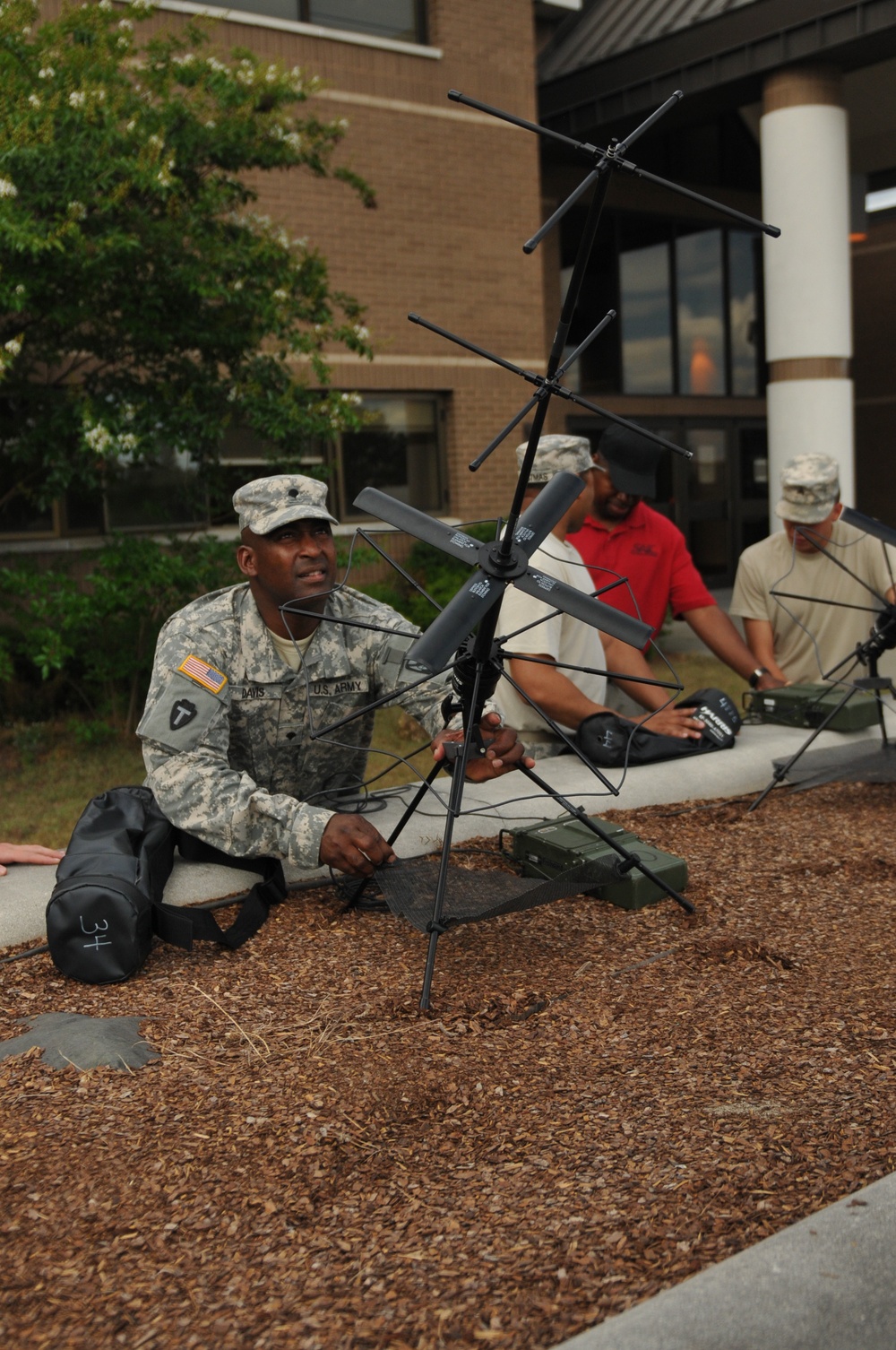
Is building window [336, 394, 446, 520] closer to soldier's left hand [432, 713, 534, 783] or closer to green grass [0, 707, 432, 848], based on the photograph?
green grass [0, 707, 432, 848]

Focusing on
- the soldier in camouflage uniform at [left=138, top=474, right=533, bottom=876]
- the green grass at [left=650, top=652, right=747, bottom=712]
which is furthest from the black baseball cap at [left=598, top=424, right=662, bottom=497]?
the green grass at [left=650, top=652, right=747, bottom=712]

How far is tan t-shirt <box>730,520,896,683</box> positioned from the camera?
19.5ft

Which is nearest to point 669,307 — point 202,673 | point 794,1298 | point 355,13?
point 355,13

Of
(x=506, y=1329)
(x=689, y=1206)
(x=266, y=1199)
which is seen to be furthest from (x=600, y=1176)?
(x=266, y=1199)

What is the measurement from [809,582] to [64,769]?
5.03 metres

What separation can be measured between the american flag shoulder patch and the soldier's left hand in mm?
752

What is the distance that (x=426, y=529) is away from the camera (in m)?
3.07

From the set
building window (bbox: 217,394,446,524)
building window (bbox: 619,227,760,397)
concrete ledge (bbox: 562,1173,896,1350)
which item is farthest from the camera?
building window (bbox: 619,227,760,397)

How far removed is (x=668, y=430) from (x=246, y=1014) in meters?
15.2

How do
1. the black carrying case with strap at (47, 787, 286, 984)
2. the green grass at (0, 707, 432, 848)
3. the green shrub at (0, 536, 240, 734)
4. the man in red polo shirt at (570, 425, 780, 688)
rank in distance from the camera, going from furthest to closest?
the green shrub at (0, 536, 240, 734) < the green grass at (0, 707, 432, 848) < the man in red polo shirt at (570, 425, 780, 688) < the black carrying case with strap at (47, 787, 286, 984)

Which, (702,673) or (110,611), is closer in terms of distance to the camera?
(110,611)

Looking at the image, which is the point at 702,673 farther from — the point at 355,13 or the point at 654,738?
the point at 355,13

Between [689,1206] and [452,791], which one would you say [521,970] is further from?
[689,1206]

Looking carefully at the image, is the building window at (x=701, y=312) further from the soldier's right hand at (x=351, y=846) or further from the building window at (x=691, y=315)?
the soldier's right hand at (x=351, y=846)
